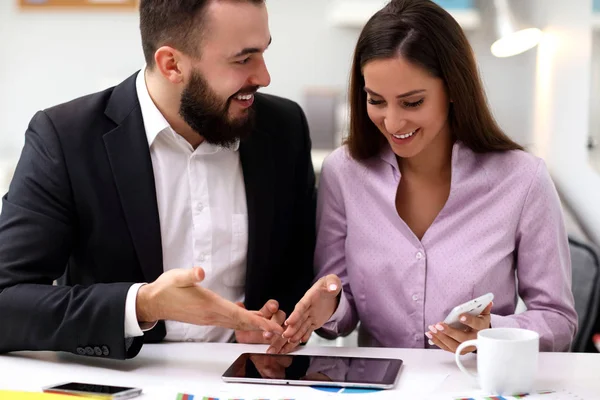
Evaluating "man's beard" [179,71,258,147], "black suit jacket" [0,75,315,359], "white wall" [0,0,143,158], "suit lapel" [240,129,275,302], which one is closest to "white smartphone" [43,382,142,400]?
"black suit jacket" [0,75,315,359]

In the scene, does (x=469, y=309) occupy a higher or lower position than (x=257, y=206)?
lower

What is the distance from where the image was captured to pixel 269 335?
1501 mm

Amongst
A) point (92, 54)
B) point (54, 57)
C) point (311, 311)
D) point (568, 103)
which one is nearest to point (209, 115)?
point (311, 311)

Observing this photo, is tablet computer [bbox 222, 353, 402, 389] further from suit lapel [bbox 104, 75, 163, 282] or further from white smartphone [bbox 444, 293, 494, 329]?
suit lapel [bbox 104, 75, 163, 282]

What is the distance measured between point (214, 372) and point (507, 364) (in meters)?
0.49

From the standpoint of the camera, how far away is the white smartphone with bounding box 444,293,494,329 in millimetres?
1373

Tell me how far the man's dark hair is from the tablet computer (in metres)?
0.68

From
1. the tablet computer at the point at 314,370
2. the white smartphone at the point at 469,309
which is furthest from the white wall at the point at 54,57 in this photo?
the white smartphone at the point at 469,309

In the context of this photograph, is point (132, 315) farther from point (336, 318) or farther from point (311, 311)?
point (336, 318)

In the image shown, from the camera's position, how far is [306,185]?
1913mm

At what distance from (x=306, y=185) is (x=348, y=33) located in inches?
76.5

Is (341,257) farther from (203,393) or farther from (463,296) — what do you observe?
(203,393)

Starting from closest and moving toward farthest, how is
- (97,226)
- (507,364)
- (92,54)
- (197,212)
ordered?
(507,364)
(97,226)
(197,212)
(92,54)

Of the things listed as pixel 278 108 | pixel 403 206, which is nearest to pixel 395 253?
pixel 403 206
